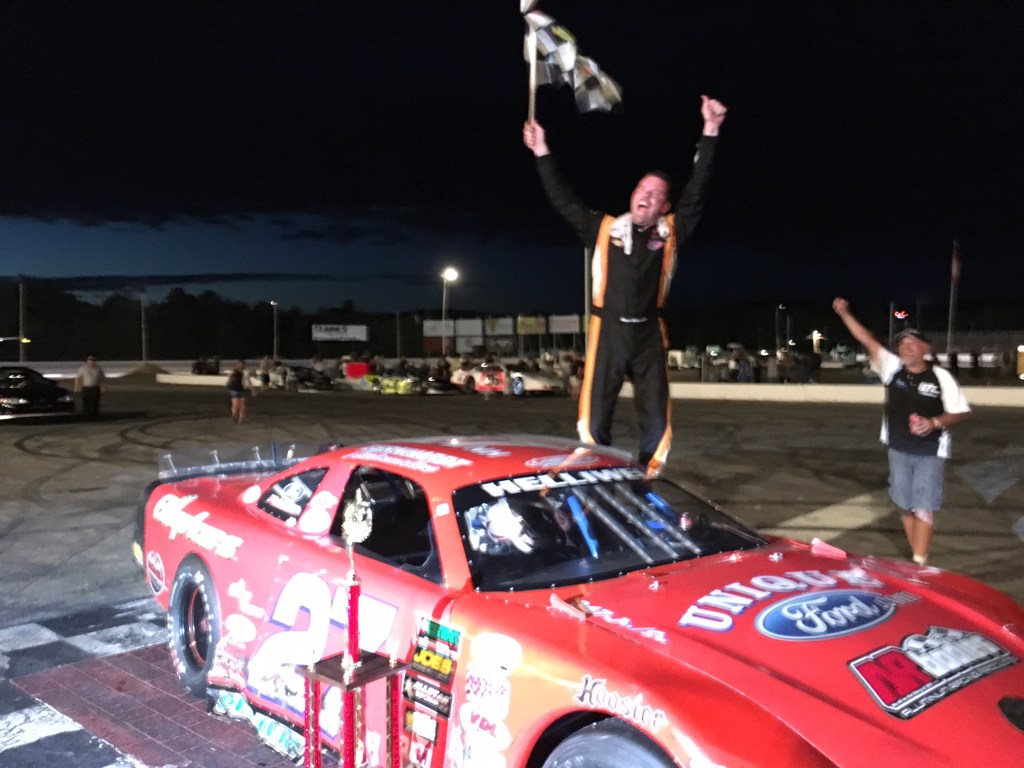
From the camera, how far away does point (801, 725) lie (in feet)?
7.06

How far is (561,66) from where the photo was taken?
4426 millimetres

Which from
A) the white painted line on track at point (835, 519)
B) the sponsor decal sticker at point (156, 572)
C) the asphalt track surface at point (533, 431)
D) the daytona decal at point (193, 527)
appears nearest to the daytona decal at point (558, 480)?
the daytona decal at point (193, 527)

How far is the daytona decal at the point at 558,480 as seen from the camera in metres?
3.36

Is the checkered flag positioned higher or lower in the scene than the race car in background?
higher

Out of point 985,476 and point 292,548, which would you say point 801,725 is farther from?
point 985,476

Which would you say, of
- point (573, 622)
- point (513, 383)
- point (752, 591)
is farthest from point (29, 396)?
point (752, 591)

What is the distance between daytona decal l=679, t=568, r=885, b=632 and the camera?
2666 mm

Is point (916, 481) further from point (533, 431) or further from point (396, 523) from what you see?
point (533, 431)

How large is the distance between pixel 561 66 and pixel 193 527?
9.75 ft

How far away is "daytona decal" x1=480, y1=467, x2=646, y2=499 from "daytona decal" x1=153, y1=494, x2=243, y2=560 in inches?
51.8

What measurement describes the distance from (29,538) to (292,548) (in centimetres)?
524

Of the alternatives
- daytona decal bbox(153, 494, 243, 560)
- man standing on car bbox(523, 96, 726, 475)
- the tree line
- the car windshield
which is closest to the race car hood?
the car windshield

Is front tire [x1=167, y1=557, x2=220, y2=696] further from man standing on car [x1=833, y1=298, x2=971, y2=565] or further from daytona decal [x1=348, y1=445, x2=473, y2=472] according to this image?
man standing on car [x1=833, y1=298, x2=971, y2=565]

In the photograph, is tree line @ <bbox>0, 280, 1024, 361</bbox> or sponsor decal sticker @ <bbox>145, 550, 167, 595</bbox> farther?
tree line @ <bbox>0, 280, 1024, 361</bbox>
